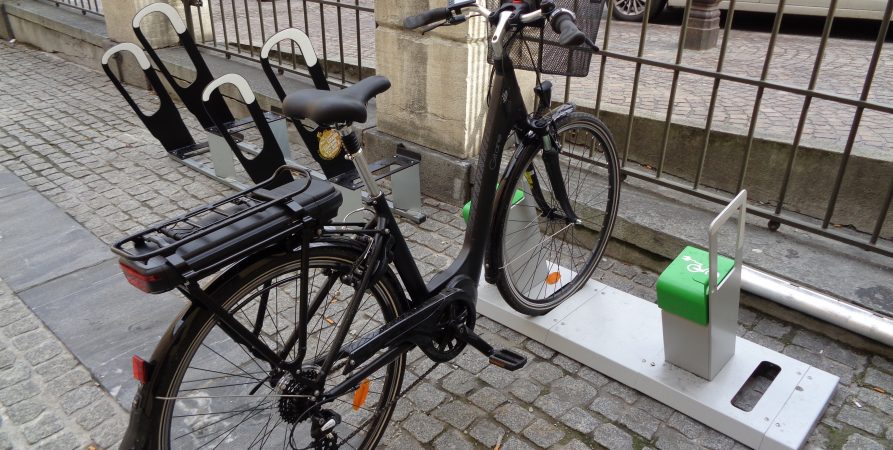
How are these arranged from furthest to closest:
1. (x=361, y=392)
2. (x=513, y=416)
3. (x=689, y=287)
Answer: (x=513, y=416), (x=689, y=287), (x=361, y=392)

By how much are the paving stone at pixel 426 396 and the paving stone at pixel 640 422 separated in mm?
742

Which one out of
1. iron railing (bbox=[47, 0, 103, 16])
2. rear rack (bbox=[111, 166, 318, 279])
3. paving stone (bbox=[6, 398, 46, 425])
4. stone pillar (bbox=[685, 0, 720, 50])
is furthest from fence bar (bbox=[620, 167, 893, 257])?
iron railing (bbox=[47, 0, 103, 16])

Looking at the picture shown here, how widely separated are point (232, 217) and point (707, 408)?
6.29ft

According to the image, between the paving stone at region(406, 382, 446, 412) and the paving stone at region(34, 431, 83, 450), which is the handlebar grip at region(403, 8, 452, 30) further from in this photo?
the paving stone at region(34, 431, 83, 450)

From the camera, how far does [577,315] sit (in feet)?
10.4

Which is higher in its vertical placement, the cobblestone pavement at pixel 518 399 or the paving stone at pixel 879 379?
the paving stone at pixel 879 379

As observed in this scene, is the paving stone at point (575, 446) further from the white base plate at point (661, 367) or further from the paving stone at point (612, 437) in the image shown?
the white base plate at point (661, 367)

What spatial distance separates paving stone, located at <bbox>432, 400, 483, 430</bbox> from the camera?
269 centimetres

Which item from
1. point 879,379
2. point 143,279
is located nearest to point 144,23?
point 143,279

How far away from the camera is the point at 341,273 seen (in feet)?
7.04

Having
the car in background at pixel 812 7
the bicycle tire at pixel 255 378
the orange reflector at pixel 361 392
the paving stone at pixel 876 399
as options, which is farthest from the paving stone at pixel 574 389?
the car in background at pixel 812 7

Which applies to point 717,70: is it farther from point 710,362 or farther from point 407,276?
point 407,276

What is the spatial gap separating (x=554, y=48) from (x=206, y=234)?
5.23 ft

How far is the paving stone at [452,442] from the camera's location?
8.45ft
